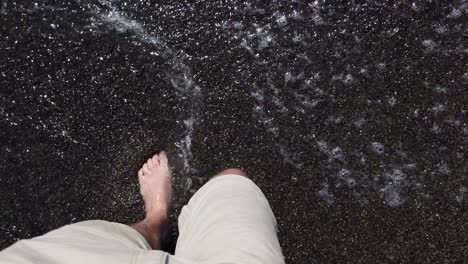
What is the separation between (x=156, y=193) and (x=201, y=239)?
576mm

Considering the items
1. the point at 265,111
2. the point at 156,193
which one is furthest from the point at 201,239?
the point at 265,111

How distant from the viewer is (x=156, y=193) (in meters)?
2.12

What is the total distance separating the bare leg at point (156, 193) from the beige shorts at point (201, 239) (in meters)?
0.30

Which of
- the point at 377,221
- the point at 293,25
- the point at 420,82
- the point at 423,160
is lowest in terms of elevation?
the point at 377,221

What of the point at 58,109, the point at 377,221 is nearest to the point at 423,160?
the point at 377,221

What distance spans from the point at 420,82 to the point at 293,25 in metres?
0.54

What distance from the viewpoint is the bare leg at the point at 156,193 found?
2094mm

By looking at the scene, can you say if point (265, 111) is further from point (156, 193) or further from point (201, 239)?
point (201, 239)

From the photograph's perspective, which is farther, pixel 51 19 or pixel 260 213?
pixel 51 19

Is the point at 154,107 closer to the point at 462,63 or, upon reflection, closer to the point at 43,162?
the point at 43,162

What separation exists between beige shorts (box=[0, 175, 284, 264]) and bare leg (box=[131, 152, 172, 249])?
0.97 feet

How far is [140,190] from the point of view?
2170 millimetres

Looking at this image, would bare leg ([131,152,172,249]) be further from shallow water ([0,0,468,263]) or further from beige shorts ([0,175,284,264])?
beige shorts ([0,175,284,264])

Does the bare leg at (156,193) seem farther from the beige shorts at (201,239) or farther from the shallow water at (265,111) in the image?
the beige shorts at (201,239)
